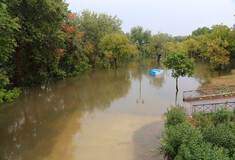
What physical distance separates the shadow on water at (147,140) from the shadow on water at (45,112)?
4.11 meters

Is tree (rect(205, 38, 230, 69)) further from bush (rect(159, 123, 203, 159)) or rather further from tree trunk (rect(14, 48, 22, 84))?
tree trunk (rect(14, 48, 22, 84))

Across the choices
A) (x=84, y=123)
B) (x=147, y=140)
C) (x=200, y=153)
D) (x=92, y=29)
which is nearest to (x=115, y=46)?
(x=92, y=29)

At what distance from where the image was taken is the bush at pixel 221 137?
6219mm

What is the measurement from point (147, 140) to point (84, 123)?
192 inches

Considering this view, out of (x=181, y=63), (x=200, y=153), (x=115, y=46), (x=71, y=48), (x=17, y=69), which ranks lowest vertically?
(x=200, y=153)

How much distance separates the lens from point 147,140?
9430 mm

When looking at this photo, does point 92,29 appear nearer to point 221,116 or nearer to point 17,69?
point 17,69

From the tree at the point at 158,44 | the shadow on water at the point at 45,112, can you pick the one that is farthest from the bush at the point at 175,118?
the tree at the point at 158,44

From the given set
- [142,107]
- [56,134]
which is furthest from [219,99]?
[56,134]

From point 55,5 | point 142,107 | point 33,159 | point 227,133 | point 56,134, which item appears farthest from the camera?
point 55,5

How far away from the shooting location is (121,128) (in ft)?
35.7

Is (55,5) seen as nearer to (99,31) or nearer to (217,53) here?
(99,31)

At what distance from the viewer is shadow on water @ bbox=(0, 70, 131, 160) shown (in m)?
9.22

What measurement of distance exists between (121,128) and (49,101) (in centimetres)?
924
